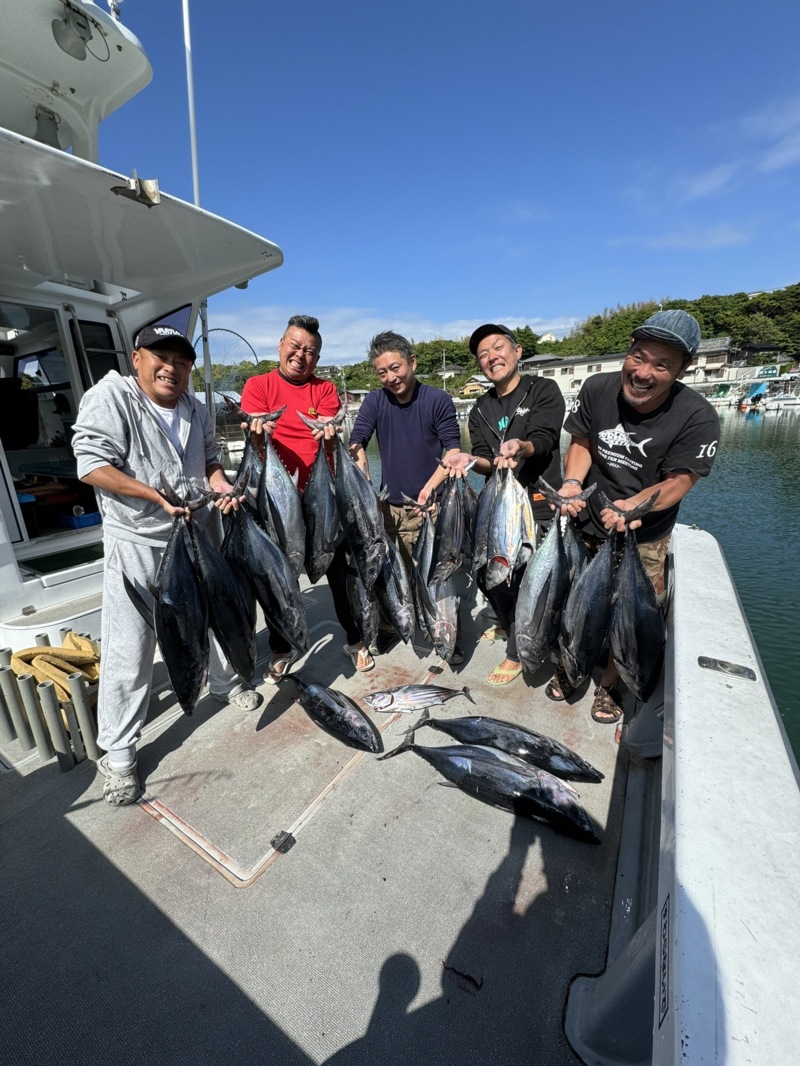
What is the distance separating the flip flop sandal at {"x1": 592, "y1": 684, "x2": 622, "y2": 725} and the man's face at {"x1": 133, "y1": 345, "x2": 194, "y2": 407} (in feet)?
10.2

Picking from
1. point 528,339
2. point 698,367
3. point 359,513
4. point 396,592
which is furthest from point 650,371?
point 528,339

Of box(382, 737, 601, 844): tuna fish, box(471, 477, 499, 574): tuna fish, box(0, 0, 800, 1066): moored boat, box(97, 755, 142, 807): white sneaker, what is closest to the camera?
box(0, 0, 800, 1066): moored boat

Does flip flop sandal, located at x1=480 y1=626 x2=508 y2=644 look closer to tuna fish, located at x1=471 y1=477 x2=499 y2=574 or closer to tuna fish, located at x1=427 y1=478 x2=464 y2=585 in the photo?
tuna fish, located at x1=427 y1=478 x2=464 y2=585

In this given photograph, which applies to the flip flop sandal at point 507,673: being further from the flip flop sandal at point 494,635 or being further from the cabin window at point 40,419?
the cabin window at point 40,419

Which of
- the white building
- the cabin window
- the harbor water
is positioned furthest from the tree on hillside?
the cabin window

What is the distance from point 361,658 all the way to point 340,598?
1.65 ft

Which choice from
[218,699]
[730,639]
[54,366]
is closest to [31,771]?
[218,699]

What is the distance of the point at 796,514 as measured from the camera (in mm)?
13266

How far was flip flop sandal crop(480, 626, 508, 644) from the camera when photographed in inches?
153

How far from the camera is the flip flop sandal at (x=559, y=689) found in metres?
3.11

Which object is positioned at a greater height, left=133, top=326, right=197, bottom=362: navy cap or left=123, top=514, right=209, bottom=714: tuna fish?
left=133, top=326, right=197, bottom=362: navy cap

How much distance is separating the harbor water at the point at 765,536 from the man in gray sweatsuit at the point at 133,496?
2638 millimetres

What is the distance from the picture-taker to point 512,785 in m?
2.34

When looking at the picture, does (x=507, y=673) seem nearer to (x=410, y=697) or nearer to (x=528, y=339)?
(x=410, y=697)
